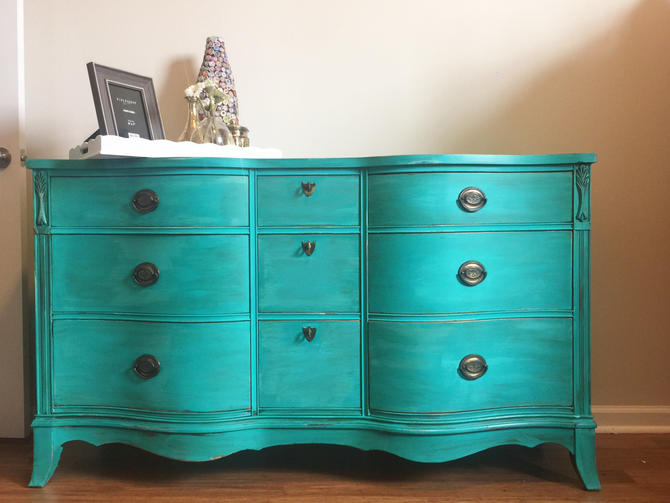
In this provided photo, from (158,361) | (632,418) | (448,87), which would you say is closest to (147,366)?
(158,361)

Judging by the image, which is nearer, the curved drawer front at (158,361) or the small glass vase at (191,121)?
the curved drawer front at (158,361)

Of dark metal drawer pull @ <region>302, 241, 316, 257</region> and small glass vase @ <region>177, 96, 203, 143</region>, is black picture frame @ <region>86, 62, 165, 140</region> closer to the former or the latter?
small glass vase @ <region>177, 96, 203, 143</region>

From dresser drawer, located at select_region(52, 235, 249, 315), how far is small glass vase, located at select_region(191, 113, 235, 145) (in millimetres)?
373

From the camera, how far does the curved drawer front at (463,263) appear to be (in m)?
1.57

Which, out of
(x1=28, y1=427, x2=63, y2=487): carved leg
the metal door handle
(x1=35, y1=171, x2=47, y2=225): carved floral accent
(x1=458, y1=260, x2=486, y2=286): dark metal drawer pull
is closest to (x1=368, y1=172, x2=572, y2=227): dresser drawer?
(x1=458, y1=260, x2=486, y2=286): dark metal drawer pull

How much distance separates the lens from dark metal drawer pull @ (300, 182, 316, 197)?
1.59 meters

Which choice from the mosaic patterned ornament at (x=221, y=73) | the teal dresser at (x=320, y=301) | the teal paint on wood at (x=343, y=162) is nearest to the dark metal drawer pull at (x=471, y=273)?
the teal dresser at (x=320, y=301)

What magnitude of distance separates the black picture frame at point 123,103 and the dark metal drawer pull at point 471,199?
97 cm

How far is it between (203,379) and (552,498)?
3.20 feet

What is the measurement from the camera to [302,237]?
5.25 feet

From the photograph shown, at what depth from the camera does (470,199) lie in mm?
1563

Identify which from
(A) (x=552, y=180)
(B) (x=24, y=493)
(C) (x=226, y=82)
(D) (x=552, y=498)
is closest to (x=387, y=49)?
(C) (x=226, y=82)

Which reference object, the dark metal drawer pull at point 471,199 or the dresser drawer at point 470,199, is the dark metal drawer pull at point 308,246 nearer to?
the dresser drawer at point 470,199

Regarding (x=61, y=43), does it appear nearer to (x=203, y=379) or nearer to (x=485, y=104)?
(x=203, y=379)
